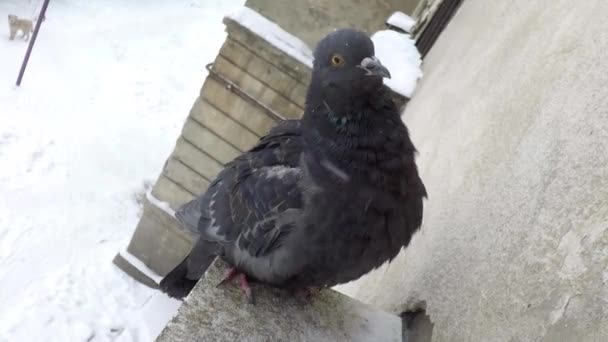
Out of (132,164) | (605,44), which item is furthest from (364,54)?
(132,164)

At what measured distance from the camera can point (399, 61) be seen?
4246 mm

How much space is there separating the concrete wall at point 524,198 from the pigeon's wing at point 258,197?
56cm

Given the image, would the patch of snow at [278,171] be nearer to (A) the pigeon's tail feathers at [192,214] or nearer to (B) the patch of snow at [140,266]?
(A) the pigeon's tail feathers at [192,214]

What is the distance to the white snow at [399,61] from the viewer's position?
13.0 feet

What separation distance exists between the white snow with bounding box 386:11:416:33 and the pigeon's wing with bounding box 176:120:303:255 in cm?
332

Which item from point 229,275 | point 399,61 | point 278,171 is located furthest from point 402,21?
point 229,275

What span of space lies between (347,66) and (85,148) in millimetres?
9052

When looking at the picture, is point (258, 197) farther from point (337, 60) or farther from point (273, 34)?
point (273, 34)

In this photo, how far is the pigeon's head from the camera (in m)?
1.75

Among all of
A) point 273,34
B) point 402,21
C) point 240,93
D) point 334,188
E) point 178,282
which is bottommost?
point 240,93

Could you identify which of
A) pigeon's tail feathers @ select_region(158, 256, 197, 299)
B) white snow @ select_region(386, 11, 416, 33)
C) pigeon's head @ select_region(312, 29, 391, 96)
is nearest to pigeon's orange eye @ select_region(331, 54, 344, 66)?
pigeon's head @ select_region(312, 29, 391, 96)

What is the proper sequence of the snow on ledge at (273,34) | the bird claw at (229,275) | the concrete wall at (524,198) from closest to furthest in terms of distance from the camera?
the concrete wall at (524,198), the bird claw at (229,275), the snow on ledge at (273,34)

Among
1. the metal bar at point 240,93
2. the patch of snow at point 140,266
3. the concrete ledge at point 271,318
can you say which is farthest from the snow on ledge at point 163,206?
the concrete ledge at point 271,318

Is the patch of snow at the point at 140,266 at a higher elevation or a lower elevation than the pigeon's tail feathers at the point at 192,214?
lower
